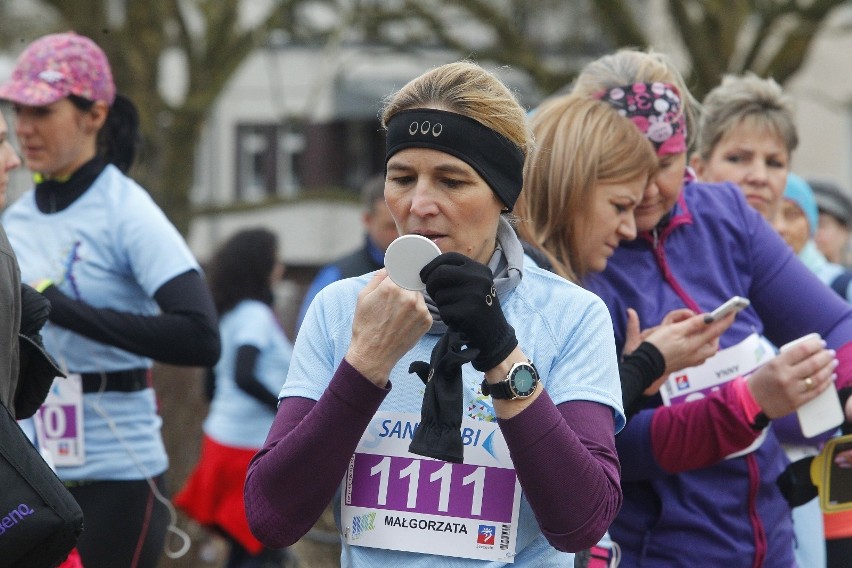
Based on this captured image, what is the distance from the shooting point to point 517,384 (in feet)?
7.75

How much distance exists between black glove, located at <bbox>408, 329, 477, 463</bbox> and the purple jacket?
1.07 m

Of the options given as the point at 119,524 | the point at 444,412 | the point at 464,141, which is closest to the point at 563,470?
the point at 444,412

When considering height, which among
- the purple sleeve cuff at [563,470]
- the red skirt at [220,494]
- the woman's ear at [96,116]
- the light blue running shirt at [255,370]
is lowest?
the red skirt at [220,494]

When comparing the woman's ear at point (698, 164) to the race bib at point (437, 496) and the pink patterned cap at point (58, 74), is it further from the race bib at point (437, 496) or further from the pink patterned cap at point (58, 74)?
the race bib at point (437, 496)

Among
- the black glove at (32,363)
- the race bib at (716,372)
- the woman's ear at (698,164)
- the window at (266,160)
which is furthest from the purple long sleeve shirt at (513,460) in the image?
the window at (266,160)

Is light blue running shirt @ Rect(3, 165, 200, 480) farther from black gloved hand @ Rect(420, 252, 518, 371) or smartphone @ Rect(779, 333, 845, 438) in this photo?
black gloved hand @ Rect(420, 252, 518, 371)

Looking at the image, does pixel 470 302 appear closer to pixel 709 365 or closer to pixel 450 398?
pixel 450 398

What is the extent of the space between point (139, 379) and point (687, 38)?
1024 cm

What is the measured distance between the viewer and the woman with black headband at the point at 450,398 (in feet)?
7.90

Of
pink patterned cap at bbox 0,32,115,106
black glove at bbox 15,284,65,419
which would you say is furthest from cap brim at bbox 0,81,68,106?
black glove at bbox 15,284,65,419

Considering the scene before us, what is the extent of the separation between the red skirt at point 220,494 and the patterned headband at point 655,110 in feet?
15.9

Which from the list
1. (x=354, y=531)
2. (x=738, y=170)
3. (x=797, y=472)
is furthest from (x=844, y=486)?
(x=354, y=531)

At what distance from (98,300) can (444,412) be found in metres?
2.15

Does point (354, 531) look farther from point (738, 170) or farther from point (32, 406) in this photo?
point (738, 170)
